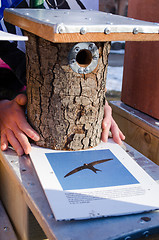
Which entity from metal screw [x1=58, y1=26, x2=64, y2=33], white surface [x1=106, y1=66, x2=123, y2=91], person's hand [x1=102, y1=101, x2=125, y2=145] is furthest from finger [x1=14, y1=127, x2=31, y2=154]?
white surface [x1=106, y1=66, x2=123, y2=91]

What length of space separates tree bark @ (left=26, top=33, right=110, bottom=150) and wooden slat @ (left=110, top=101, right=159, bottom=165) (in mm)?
395

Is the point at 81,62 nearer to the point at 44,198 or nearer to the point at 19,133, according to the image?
the point at 19,133

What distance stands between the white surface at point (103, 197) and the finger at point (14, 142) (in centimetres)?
8

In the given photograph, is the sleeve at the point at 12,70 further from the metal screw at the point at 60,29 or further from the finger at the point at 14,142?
the metal screw at the point at 60,29

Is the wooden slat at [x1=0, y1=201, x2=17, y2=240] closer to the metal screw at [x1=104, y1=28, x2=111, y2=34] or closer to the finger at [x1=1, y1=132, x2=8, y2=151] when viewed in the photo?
the finger at [x1=1, y1=132, x2=8, y2=151]

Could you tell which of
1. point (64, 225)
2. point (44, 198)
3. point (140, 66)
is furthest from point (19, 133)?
point (140, 66)

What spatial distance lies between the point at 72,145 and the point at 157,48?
0.64 m

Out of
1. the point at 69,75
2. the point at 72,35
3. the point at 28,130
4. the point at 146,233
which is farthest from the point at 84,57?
the point at 146,233

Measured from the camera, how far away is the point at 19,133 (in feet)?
3.41

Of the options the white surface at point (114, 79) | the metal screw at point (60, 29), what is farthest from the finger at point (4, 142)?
the white surface at point (114, 79)

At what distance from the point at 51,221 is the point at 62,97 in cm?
42

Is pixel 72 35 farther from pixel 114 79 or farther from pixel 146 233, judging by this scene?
pixel 114 79

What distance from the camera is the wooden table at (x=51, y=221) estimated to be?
68 cm

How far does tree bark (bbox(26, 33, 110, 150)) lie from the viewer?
0.96 m
